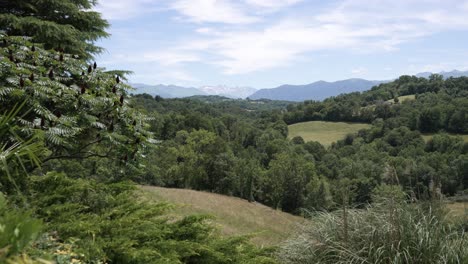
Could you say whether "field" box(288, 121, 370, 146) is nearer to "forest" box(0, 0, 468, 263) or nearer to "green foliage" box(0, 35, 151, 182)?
"forest" box(0, 0, 468, 263)

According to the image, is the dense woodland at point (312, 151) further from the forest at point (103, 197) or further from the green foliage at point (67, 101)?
the green foliage at point (67, 101)

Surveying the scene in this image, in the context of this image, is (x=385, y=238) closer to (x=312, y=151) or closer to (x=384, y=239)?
(x=384, y=239)

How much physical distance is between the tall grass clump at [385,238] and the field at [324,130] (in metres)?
87.6

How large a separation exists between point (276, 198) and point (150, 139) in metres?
47.4

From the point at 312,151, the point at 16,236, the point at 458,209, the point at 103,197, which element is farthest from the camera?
the point at 312,151

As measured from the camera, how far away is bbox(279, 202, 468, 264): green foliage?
447 centimetres

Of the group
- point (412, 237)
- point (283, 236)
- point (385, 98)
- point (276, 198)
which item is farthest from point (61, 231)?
point (385, 98)

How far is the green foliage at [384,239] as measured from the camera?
4.47m

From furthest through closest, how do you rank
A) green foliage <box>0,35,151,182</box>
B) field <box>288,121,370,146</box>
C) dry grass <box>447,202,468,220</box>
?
field <box>288,121,370,146</box> → green foliage <box>0,35,151,182</box> → dry grass <box>447,202,468,220</box>

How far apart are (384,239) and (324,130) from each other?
101441 mm

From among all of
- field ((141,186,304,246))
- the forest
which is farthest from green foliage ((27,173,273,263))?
field ((141,186,304,246))

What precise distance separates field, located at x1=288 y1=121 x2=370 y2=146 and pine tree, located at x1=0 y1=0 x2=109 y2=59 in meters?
84.8

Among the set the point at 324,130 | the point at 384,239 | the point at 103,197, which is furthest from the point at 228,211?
the point at 324,130

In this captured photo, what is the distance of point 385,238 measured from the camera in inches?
184
